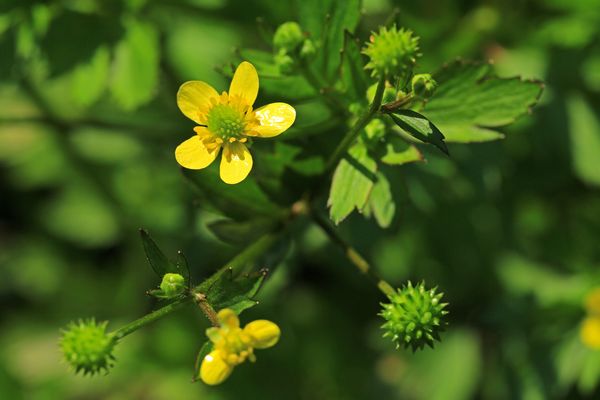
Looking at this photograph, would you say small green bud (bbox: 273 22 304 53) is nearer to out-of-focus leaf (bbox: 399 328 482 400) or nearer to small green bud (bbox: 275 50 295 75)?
small green bud (bbox: 275 50 295 75)

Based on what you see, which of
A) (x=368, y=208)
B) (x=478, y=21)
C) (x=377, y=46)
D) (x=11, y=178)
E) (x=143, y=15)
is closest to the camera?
(x=377, y=46)

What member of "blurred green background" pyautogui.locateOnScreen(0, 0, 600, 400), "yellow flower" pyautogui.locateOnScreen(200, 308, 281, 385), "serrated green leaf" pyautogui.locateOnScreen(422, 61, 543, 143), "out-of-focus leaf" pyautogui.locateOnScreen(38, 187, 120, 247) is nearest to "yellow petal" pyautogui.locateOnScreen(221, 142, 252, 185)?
"yellow flower" pyautogui.locateOnScreen(200, 308, 281, 385)

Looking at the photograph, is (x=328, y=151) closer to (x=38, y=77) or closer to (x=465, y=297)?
(x=465, y=297)

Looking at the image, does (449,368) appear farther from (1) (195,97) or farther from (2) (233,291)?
(1) (195,97)

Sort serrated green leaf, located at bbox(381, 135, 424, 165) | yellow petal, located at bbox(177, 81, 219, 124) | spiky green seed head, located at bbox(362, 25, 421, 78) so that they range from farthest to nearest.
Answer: serrated green leaf, located at bbox(381, 135, 424, 165) → yellow petal, located at bbox(177, 81, 219, 124) → spiky green seed head, located at bbox(362, 25, 421, 78)

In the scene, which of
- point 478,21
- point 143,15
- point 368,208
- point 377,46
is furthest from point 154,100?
point 377,46

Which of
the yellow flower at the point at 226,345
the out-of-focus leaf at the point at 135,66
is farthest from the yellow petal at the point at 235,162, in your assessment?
the out-of-focus leaf at the point at 135,66

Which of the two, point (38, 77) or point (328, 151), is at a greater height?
point (38, 77)

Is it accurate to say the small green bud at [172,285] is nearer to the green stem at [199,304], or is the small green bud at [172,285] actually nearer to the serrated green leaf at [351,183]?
the green stem at [199,304]
